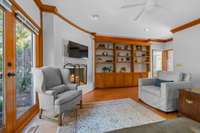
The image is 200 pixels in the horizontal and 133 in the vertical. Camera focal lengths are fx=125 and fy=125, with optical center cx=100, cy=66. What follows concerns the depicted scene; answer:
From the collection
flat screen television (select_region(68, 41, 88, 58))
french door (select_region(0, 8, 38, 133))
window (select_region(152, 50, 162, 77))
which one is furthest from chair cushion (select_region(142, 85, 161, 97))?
window (select_region(152, 50, 162, 77))

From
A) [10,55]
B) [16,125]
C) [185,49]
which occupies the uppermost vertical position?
[185,49]

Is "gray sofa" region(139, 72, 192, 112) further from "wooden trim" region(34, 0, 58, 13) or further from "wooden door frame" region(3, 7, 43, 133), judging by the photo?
"wooden trim" region(34, 0, 58, 13)

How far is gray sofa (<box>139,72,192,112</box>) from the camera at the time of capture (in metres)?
2.76

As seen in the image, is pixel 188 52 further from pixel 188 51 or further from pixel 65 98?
pixel 65 98

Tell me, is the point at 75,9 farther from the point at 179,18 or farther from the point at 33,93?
the point at 179,18

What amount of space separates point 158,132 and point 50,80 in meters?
2.24

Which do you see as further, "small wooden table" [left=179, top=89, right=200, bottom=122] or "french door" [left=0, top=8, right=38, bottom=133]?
"small wooden table" [left=179, top=89, right=200, bottom=122]

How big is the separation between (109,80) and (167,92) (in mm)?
3127

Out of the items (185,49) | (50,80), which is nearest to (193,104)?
(185,49)

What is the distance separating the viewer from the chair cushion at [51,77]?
254 cm

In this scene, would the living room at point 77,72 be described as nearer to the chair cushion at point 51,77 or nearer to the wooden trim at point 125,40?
the chair cushion at point 51,77

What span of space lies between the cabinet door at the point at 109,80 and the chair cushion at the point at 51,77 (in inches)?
116

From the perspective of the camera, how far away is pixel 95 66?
5.57 meters

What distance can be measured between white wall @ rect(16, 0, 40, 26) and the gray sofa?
10.4 feet
